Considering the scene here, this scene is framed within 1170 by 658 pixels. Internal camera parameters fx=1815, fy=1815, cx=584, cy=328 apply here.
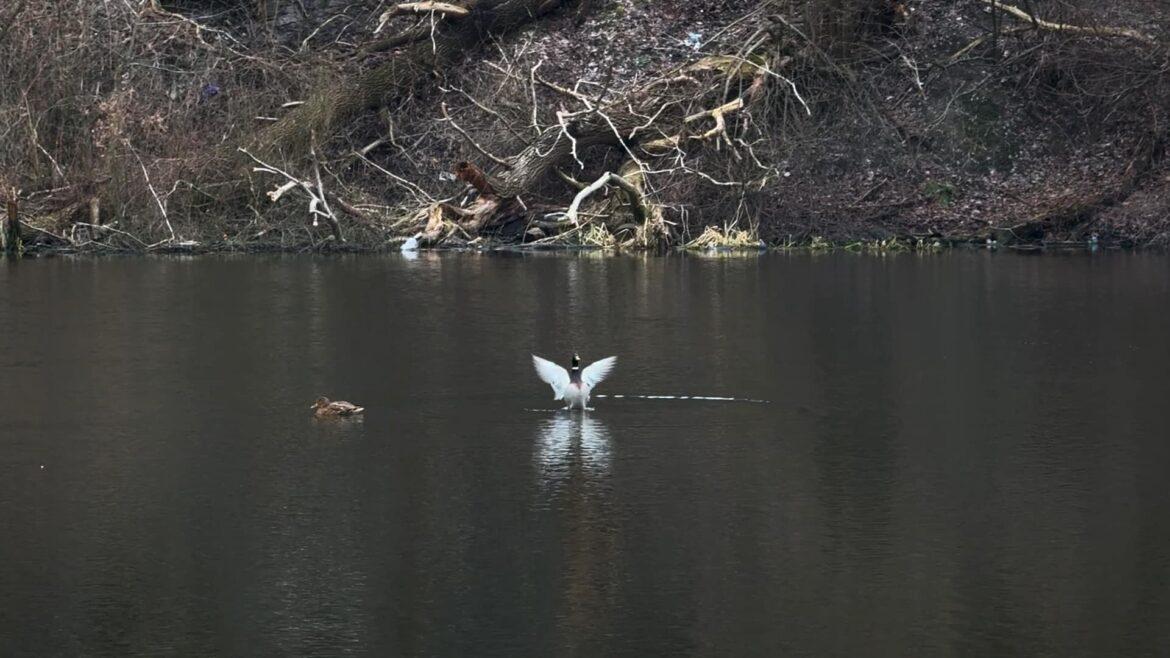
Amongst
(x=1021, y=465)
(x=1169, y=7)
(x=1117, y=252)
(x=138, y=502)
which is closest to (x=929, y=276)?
(x=1117, y=252)

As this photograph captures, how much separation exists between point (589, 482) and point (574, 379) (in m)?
2.08

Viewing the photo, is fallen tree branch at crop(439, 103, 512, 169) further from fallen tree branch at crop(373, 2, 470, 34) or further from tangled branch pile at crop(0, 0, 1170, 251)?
fallen tree branch at crop(373, 2, 470, 34)

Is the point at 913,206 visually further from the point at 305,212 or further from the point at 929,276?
A: the point at 305,212

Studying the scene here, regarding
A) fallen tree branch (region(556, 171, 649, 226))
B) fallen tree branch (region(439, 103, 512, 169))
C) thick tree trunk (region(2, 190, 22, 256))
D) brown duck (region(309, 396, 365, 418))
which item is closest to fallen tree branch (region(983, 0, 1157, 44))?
fallen tree branch (region(556, 171, 649, 226))

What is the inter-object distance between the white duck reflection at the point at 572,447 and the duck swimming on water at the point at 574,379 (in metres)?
0.11

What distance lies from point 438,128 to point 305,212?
331 centimetres

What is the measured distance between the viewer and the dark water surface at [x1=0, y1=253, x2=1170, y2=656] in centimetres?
700

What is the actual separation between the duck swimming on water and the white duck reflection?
11 centimetres

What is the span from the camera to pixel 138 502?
9.05 m

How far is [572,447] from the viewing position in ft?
34.5

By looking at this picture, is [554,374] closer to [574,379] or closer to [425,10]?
[574,379]

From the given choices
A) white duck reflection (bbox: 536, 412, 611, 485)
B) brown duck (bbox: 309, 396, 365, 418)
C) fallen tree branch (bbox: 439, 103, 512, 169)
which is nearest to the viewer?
white duck reflection (bbox: 536, 412, 611, 485)

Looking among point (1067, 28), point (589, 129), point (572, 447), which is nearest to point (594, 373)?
point (572, 447)

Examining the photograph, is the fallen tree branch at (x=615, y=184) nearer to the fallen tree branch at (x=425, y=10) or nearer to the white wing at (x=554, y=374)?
the fallen tree branch at (x=425, y=10)
